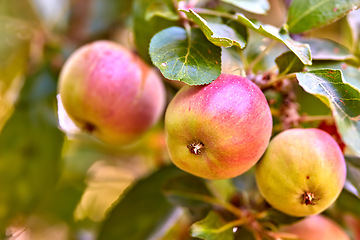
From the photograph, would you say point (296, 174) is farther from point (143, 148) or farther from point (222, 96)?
point (143, 148)

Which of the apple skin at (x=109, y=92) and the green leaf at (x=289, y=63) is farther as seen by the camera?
the apple skin at (x=109, y=92)

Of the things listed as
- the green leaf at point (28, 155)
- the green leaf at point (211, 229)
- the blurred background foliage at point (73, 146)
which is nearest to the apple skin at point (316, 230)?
the blurred background foliage at point (73, 146)

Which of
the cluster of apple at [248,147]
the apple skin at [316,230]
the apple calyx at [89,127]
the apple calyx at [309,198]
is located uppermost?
the cluster of apple at [248,147]

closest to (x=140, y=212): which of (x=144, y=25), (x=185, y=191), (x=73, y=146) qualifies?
(x=185, y=191)

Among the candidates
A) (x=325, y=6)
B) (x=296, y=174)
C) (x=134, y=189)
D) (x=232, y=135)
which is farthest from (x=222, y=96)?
(x=134, y=189)

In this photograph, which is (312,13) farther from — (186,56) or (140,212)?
(140,212)

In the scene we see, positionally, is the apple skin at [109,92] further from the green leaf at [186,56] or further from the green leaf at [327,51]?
the green leaf at [327,51]
